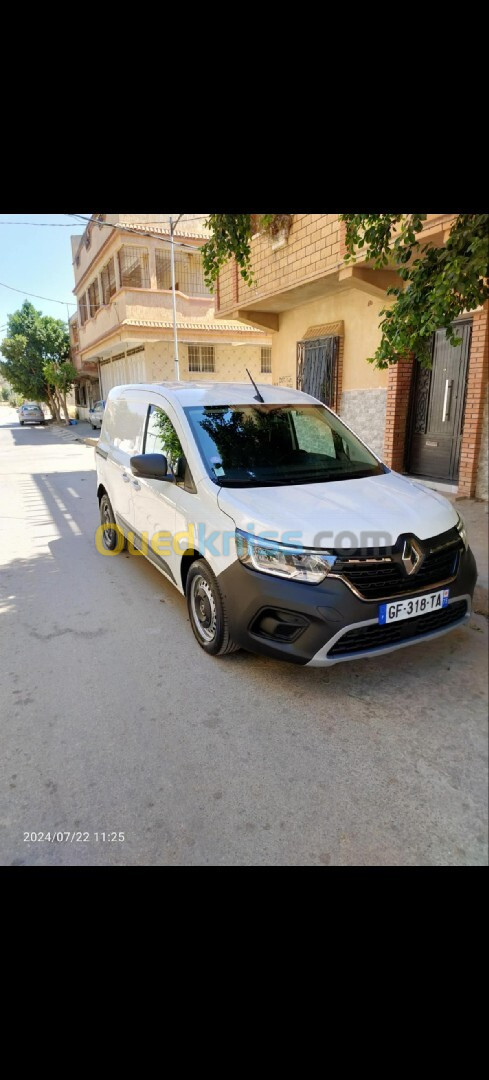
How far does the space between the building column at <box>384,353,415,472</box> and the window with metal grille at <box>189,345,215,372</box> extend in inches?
557

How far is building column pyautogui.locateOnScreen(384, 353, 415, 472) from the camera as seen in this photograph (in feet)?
23.1

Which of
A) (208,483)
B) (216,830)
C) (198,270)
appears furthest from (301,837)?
(198,270)

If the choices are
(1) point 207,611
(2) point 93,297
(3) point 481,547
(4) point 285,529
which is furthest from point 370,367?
(2) point 93,297

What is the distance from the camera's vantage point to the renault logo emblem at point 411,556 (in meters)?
1.37

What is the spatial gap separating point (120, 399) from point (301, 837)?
421 cm

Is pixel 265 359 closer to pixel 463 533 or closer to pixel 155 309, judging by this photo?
pixel 155 309

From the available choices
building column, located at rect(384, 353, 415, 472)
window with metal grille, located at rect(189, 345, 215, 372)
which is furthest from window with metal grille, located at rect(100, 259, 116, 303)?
building column, located at rect(384, 353, 415, 472)

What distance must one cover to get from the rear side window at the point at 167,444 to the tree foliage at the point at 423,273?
1.31 metres

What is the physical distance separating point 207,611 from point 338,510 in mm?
1105

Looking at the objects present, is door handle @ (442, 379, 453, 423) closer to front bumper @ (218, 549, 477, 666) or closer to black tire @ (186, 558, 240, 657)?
black tire @ (186, 558, 240, 657)

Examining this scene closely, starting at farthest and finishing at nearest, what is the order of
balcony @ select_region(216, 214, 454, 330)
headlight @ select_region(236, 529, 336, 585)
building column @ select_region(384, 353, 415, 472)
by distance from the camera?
1. building column @ select_region(384, 353, 415, 472)
2. balcony @ select_region(216, 214, 454, 330)
3. headlight @ select_region(236, 529, 336, 585)

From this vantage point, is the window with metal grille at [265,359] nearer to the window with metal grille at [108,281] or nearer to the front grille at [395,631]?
the window with metal grille at [108,281]

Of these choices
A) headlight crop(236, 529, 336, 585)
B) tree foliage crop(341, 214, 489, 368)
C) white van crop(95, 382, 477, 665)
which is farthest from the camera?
headlight crop(236, 529, 336, 585)

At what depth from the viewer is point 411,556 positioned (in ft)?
4.71
